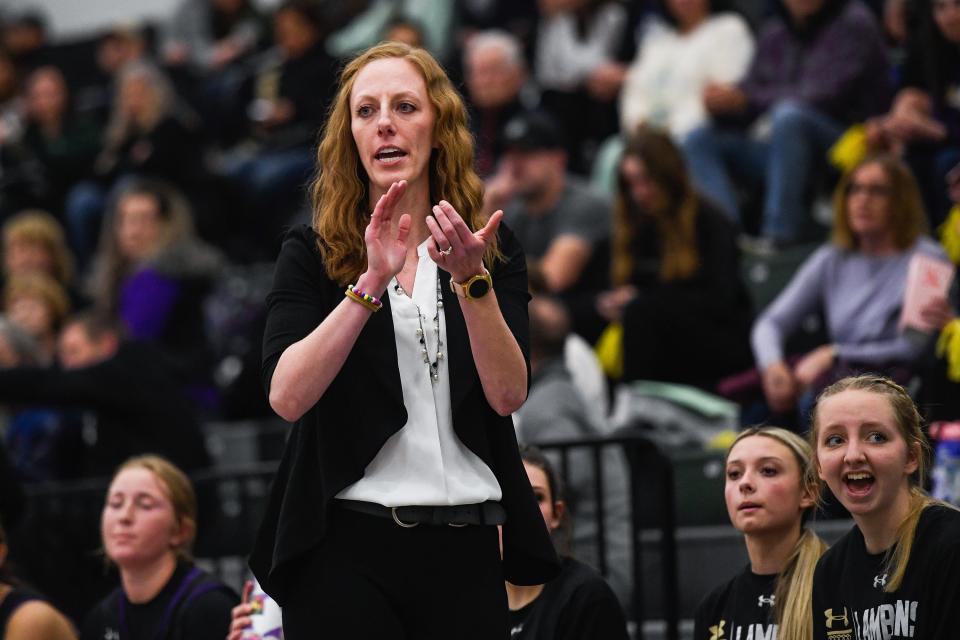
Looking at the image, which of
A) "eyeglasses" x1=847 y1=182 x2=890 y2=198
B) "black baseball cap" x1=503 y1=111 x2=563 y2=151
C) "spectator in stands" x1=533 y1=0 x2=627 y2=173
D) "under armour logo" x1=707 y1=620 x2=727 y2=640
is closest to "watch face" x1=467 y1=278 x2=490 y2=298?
"under armour logo" x1=707 y1=620 x2=727 y2=640

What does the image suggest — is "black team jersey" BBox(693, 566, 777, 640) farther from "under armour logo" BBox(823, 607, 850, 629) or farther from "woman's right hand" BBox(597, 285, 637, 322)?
"woman's right hand" BBox(597, 285, 637, 322)

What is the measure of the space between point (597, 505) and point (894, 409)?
1.89 metres

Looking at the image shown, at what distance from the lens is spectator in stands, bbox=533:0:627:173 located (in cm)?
989

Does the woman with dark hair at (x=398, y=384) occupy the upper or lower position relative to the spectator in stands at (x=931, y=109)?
lower

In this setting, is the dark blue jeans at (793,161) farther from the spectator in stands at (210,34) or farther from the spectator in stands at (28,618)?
the spectator in stands at (210,34)

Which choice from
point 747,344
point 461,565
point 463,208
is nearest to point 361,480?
point 461,565

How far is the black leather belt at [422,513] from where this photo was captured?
3.02 metres

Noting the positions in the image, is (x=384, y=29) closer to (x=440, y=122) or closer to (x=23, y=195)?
(x=23, y=195)

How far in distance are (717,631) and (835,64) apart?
473cm

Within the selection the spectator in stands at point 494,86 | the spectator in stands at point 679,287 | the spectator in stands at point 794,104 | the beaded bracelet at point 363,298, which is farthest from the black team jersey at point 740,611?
the spectator in stands at point 494,86

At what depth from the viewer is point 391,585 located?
3.00 m

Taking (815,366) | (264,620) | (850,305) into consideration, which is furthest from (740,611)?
(850,305)

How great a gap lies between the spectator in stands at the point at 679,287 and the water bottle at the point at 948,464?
7.83 feet

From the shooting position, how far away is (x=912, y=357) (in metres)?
5.96
